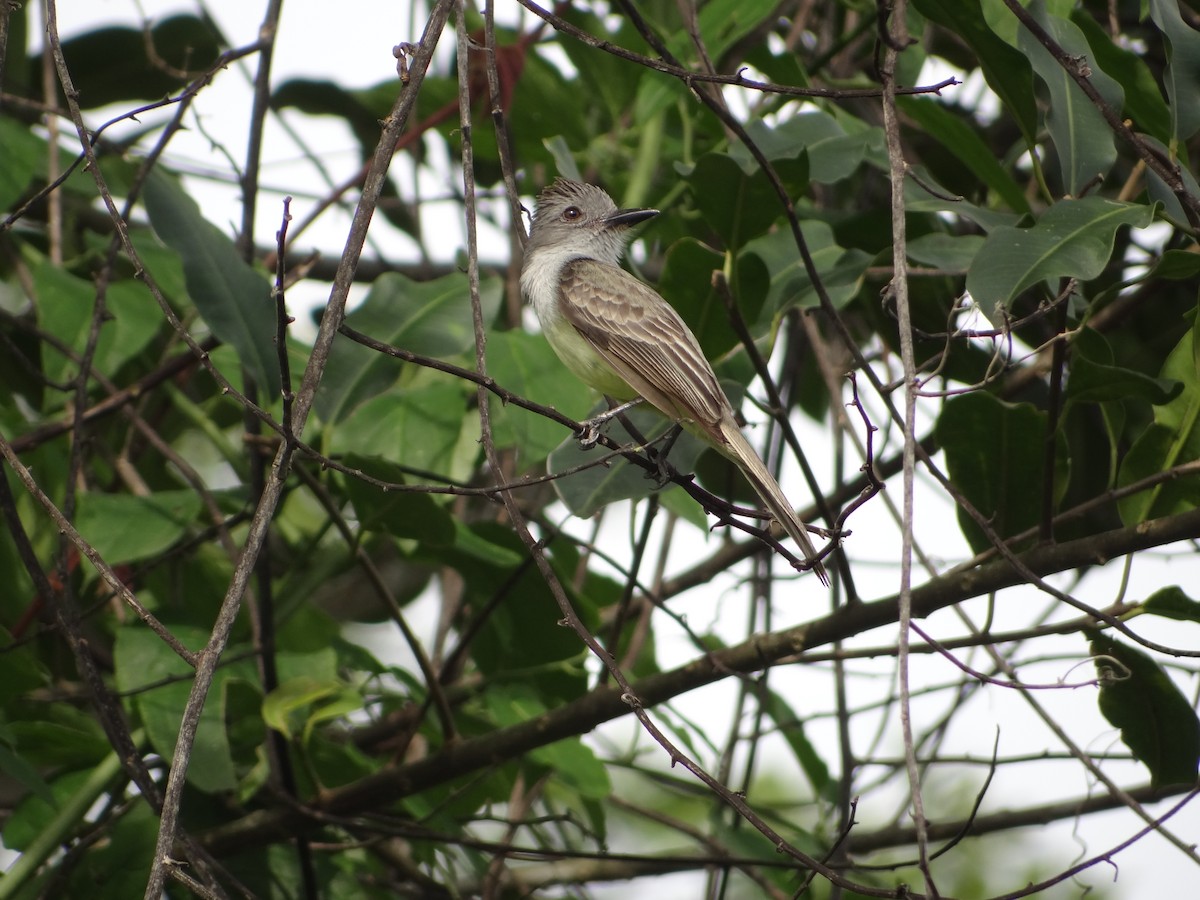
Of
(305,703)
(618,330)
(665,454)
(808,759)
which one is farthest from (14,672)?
(808,759)

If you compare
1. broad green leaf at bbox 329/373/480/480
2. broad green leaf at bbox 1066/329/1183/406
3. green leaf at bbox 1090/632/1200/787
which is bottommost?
green leaf at bbox 1090/632/1200/787

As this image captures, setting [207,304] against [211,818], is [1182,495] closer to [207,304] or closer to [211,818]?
[207,304]

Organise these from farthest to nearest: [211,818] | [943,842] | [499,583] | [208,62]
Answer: [208,62], [943,842], [499,583], [211,818]

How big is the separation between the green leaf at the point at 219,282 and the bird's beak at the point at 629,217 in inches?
56.9

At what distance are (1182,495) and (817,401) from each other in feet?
8.84

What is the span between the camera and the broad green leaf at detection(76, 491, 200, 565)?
394cm

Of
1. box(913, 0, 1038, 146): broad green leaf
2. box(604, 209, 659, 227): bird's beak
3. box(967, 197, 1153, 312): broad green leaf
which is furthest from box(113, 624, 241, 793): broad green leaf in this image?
box(913, 0, 1038, 146): broad green leaf

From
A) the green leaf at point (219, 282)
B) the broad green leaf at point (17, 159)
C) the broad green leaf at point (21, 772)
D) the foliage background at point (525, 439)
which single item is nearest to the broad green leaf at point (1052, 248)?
the foliage background at point (525, 439)

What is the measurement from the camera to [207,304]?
3.85m

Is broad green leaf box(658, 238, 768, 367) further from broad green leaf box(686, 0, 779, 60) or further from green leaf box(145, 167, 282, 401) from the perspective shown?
green leaf box(145, 167, 282, 401)

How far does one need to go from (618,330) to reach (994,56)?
4.73 ft

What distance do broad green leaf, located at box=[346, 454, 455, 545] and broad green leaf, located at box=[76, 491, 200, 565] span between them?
60 cm

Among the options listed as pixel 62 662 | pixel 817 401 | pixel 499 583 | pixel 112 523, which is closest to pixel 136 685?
pixel 112 523

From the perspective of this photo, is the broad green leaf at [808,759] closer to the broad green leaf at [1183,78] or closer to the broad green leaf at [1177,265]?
the broad green leaf at [1177,265]
